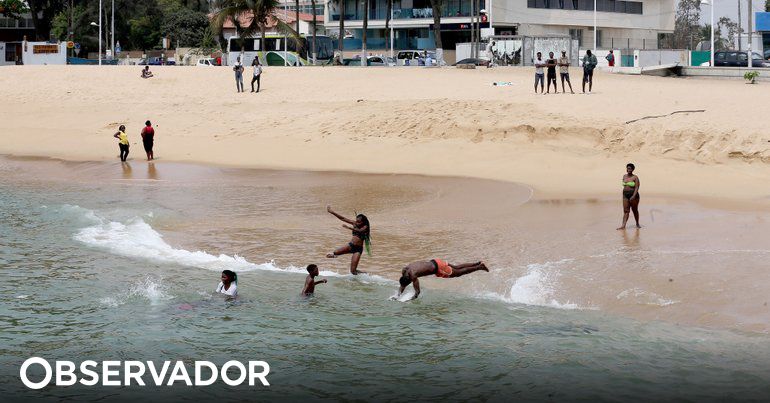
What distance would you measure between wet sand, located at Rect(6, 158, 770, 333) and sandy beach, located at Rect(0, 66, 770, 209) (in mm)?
1827

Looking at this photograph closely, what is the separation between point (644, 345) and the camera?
10.7 metres

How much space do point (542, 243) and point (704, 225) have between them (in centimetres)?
306

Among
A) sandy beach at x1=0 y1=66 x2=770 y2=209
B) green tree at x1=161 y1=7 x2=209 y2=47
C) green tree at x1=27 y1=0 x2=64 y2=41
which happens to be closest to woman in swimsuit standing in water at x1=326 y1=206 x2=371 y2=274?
sandy beach at x1=0 y1=66 x2=770 y2=209

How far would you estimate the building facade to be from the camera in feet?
226

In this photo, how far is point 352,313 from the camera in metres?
12.4

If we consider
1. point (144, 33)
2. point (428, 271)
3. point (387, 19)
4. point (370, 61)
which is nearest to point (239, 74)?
point (370, 61)

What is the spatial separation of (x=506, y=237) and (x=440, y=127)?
1211 cm

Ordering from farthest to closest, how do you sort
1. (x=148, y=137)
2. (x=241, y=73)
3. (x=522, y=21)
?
(x=522, y=21) < (x=241, y=73) < (x=148, y=137)

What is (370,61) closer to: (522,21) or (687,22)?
(522,21)

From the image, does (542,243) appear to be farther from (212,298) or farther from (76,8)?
(76,8)

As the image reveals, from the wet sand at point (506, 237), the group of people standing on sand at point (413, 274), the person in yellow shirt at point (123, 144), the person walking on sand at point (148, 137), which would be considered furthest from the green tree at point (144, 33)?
the group of people standing on sand at point (413, 274)

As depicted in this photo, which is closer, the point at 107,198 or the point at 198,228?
the point at 198,228

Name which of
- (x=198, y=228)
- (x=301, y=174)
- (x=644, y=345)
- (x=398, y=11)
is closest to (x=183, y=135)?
(x=301, y=174)

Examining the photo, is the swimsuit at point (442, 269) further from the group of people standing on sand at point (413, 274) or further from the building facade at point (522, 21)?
the building facade at point (522, 21)
